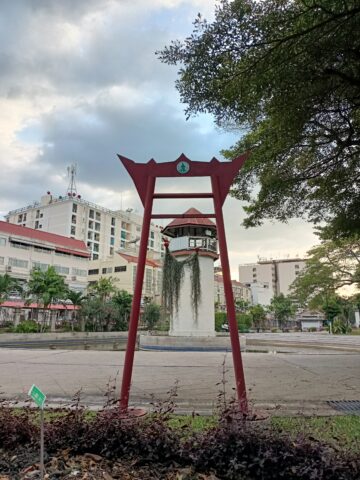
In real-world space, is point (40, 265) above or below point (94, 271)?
below

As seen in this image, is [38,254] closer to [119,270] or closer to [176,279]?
[119,270]

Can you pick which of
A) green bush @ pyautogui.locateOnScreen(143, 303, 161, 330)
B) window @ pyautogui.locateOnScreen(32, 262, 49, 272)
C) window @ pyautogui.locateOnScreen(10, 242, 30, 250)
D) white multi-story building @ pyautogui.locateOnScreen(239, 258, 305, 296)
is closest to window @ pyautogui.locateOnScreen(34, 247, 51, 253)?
window @ pyautogui.locateOnScreen(10, 242, 30, 250)

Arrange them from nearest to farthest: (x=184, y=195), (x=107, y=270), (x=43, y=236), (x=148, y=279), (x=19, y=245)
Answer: (x=184, y=195) < (x=19, y=245) < (x=148, y=279) < (x=43, y=236) < (x=107, y=270)

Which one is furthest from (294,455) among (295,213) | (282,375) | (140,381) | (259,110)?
(295,213)

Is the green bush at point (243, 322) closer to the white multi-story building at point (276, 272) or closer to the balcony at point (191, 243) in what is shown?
the balcony at point (191, 243)

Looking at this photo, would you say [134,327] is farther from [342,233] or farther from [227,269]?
[342,233]

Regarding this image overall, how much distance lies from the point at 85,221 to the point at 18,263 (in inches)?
1145

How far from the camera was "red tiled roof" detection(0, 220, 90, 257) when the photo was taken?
1749 inches

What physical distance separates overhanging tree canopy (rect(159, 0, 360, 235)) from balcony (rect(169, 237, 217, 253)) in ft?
36.1

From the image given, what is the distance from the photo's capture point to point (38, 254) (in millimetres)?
47281

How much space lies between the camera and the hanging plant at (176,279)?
63.4ft

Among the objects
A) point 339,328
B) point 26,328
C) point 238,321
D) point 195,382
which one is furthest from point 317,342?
point 339,328

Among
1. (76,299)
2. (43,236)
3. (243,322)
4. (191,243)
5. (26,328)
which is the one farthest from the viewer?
(243,322)

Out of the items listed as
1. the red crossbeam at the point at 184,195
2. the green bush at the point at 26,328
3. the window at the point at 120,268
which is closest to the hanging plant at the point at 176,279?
the red crossbeam at the point at 184,195
